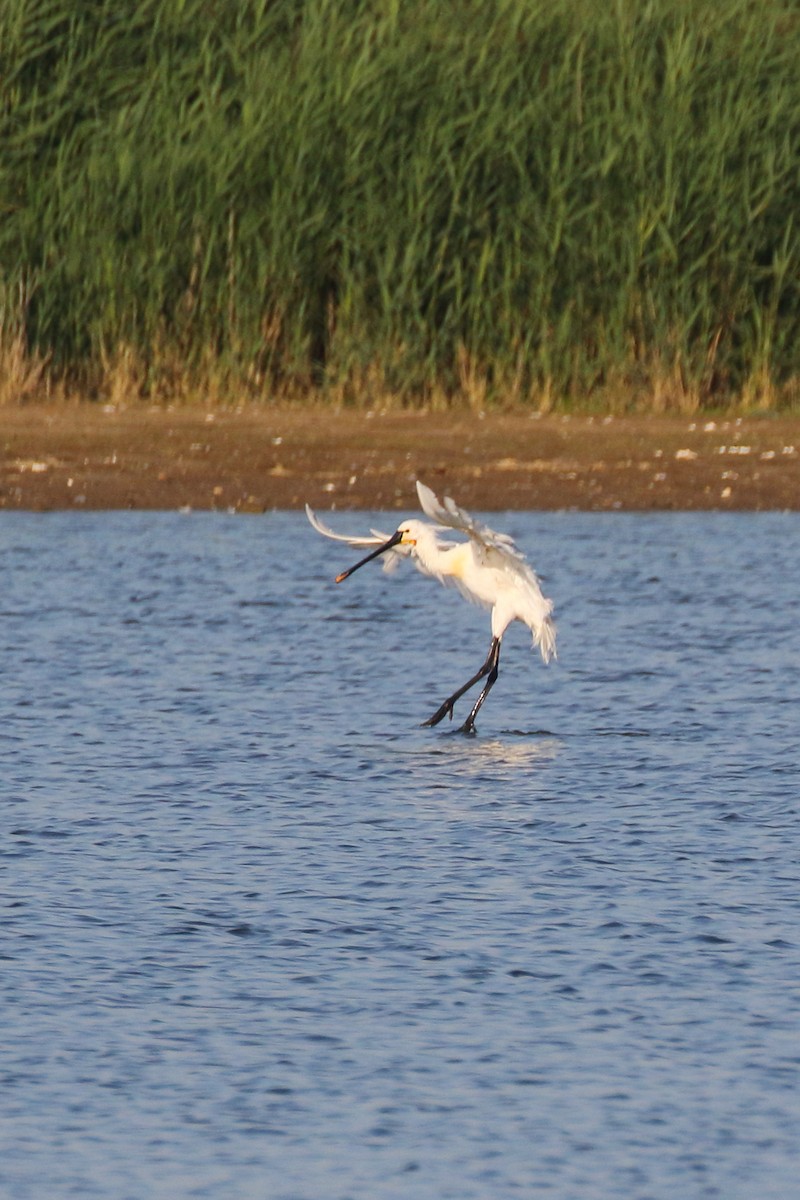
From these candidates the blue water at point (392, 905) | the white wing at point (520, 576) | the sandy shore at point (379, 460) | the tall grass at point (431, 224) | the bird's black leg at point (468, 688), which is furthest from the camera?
the tall grass at point (431, 224)

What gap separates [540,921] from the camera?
6.27m

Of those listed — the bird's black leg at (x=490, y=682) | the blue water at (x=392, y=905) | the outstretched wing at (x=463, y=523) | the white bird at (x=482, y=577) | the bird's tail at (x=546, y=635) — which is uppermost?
the outstretched wing at (x=463, y=523)

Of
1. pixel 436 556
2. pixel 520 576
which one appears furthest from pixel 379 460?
pixel 520 576

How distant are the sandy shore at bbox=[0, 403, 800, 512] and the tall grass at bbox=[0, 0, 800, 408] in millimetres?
493

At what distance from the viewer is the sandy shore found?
1520 cm

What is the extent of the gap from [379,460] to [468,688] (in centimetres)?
665

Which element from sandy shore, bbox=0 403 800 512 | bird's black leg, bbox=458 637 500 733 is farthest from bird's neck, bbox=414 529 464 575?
sandy shore, bbox=0 403 800 512

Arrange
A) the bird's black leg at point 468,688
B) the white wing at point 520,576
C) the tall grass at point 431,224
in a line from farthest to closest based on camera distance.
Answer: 1. the tall grass at point 431,224
2. the bird's black leg at point 468,688
3. the white wing at point 520,576

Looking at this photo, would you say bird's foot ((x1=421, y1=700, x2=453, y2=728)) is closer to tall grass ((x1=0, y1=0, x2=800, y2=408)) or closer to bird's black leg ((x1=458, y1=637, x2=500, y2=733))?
bird's black leg ((x1=458, y1=637, x2=500, y2=733))

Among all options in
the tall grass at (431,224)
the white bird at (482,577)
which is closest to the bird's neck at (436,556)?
the white bird at (482,577)

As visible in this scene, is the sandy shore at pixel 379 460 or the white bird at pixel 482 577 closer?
the white bird at pixel 482 577

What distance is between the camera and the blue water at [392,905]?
4.75 metres

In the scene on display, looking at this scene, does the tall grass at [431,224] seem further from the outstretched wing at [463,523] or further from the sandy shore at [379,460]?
the outstretched wing at [463,523]

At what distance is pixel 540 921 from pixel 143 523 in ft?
27.8
